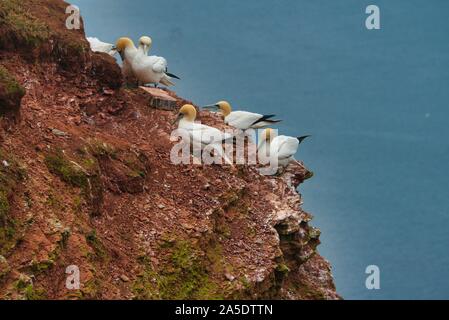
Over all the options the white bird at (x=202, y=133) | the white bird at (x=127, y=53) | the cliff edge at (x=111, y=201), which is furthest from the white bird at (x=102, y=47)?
the white bird at (x=202, y=133)

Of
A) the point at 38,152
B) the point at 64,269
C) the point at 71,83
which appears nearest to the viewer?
the point at 64,269

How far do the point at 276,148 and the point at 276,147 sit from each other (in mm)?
31

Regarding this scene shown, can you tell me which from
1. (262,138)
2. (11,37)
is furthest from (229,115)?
(11,37)

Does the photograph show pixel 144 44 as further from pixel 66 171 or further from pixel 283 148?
pixel 66 171

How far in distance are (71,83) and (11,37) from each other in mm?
1376

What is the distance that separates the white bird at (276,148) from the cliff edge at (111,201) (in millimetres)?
418

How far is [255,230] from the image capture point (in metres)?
12.4

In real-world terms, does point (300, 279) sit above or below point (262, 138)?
below

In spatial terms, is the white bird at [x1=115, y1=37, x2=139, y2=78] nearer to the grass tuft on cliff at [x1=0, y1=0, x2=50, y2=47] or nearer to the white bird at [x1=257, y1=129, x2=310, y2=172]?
the grass tuft on cliff at [x1=0, y1=0, x2=50, y2=47]

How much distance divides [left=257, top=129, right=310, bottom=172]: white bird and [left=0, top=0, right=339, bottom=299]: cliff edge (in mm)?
418

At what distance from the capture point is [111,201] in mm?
11109

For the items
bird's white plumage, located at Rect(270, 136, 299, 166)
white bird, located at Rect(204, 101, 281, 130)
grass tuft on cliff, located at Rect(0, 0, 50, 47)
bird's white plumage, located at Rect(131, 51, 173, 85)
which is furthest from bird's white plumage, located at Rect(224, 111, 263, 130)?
grass tuft on cliff, located at Rect(0, 0, 50, 47)
